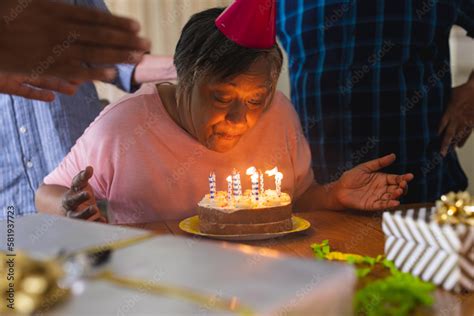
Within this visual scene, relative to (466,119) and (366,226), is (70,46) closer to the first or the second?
(366,226)

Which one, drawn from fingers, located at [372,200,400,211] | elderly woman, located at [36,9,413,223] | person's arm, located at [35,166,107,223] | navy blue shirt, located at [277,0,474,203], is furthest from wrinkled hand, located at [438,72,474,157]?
person's arm, located at [35,166,107,223]

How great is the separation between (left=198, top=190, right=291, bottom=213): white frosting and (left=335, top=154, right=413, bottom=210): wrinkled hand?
25 cm

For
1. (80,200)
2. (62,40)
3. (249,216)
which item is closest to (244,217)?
(249,216)

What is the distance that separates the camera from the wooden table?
86 cm

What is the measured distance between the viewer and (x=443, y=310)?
0.79 metres

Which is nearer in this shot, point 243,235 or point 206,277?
point 206,277

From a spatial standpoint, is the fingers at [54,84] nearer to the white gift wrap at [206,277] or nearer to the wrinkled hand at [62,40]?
the wrinkled hand at [62,40]

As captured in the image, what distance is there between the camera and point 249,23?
4.81ft

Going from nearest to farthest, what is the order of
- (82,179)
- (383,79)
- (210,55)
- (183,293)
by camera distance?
(183,293), (82,179), (210,55), (383,79)

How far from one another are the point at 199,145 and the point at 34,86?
32.5 inches

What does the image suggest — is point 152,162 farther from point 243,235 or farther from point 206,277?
point 206,277

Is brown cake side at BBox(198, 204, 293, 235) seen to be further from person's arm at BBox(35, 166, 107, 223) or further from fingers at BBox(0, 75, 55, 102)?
fingers at BBox(0, 75, 55, 102)

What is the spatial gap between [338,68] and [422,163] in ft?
1.49

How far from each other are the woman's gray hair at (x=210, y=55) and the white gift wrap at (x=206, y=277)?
35.0 inches
